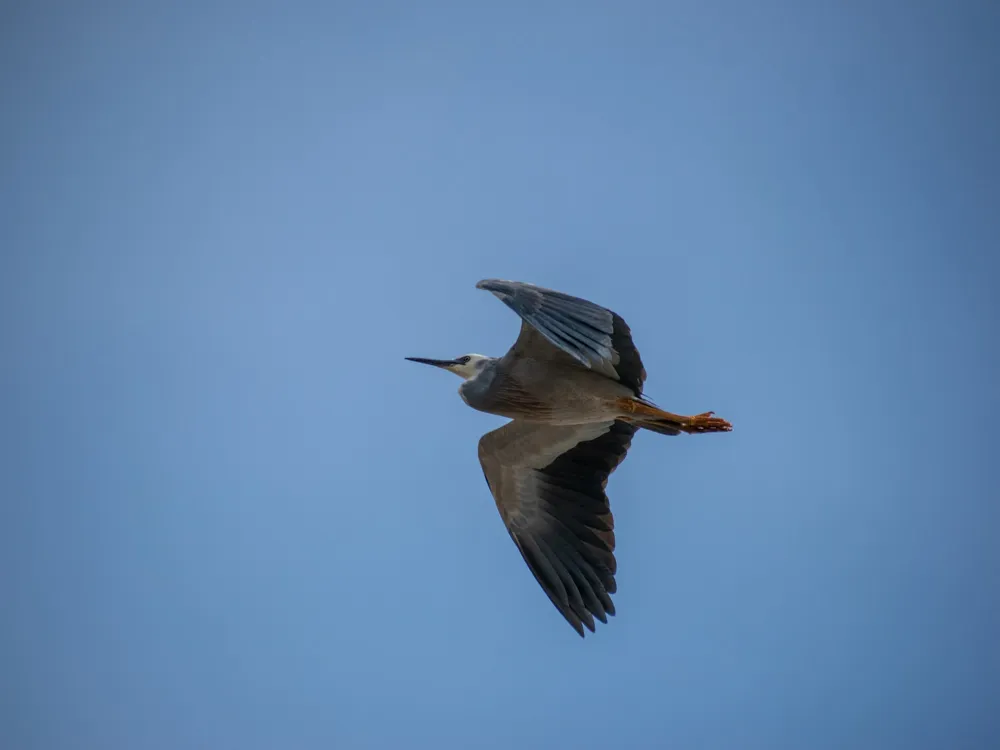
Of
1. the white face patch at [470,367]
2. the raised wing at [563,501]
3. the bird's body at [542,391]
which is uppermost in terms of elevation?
the white face patch at [470,367]

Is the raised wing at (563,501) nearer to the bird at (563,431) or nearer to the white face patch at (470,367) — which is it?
the bird at (563,431)

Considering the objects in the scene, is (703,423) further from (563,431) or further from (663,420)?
(563,431)

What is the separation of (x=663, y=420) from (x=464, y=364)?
5.87 ft

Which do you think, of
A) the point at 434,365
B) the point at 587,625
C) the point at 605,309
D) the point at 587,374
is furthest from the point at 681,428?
the point at 434,365

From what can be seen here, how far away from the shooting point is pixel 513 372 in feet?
23.6

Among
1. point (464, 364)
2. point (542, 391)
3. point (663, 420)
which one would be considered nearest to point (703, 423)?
point (663, 420)

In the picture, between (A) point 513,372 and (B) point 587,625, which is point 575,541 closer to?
(B) point 587,625

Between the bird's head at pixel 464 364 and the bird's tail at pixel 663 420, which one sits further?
the bird's head at pixel 464 364

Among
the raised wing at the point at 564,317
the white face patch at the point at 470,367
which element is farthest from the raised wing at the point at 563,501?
the raised wing at the point at 564,317

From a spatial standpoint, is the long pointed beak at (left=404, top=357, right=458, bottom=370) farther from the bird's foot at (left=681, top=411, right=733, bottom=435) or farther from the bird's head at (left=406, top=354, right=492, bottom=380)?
the bird's foot at (left=681, top=411, right=733, bottom=435)

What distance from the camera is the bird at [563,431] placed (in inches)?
261

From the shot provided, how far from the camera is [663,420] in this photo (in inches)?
275

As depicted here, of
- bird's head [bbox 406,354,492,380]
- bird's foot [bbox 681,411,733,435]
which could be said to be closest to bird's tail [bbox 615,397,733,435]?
bird's foot [bbox 681,411,733,435]

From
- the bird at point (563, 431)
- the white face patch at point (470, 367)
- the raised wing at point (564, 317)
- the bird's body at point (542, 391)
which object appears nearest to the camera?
A: the raised wing at point (564, 317)
